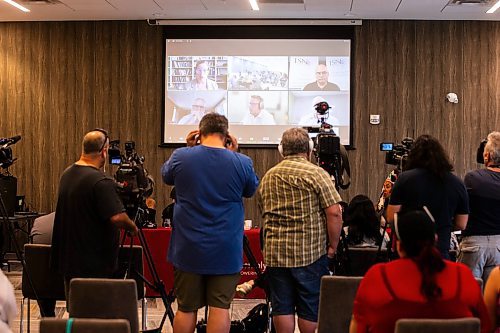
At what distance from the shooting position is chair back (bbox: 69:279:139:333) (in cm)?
325

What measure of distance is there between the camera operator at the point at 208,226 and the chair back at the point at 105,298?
1.67ft

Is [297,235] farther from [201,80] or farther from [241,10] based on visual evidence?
[201,80]

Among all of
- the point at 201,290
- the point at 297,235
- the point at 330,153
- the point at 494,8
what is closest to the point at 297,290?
the point at 297,235

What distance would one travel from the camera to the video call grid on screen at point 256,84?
891cm

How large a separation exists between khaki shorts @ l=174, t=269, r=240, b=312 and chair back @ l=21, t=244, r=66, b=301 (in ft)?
3.55

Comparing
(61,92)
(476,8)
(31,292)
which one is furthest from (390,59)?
(31,292)

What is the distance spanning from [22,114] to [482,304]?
314 inches

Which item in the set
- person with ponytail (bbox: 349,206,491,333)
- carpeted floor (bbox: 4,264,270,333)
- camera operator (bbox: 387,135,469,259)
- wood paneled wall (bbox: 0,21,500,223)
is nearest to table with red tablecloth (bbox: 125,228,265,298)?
carpeted floor (bbox: 4,264,270,333)

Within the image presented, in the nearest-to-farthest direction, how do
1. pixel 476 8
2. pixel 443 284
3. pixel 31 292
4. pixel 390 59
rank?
pixel 443 284 < pixel 31 292 < pixel 476 8 < pixel 390 59

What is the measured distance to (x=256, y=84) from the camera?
9008 millimetres

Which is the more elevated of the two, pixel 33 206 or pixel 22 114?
pixel 22 114

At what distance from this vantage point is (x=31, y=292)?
4.50 metres

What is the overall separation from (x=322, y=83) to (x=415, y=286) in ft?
21.9

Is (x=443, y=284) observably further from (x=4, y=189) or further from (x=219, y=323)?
(x=4, y=189)
